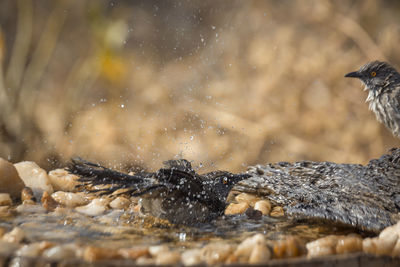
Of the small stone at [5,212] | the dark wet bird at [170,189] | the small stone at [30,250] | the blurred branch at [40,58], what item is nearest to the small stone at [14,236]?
the small stone at [30,250]

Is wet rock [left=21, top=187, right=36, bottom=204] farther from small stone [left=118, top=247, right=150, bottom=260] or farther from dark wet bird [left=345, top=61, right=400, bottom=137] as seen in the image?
dark wet bird [left=345, top=61, right=400, bottom=137]

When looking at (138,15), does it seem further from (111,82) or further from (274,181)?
(274,181)

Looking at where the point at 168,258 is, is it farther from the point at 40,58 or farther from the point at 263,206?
the point at 40,58

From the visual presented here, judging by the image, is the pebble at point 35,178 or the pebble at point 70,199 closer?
the pebble at point 70,199

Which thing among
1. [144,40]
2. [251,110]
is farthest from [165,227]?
[144,40]

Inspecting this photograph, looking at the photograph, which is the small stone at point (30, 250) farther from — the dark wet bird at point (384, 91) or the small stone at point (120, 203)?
the dark wet bird at point (384, 91)

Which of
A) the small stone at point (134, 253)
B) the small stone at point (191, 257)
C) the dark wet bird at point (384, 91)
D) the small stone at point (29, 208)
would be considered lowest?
the small stone at point (191, 257)

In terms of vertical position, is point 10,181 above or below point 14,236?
above

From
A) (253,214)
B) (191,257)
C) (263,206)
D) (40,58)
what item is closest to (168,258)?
(191,257)
